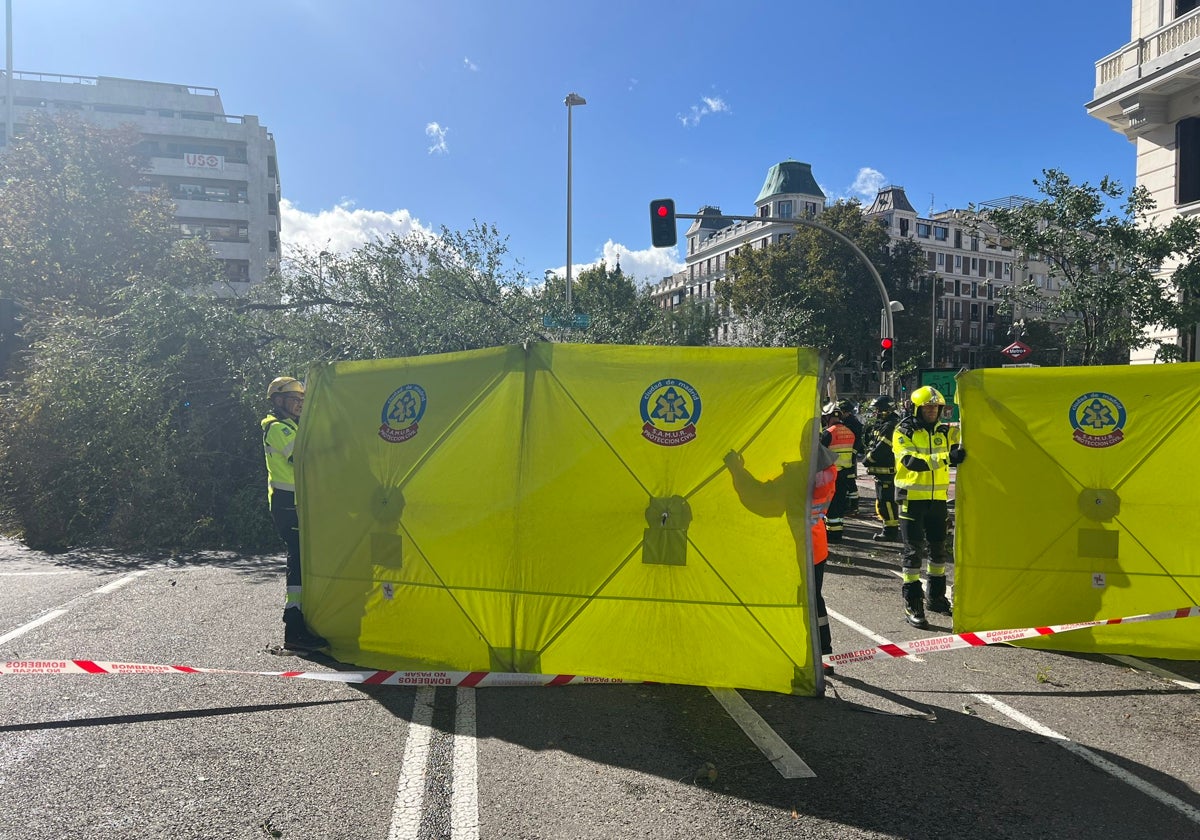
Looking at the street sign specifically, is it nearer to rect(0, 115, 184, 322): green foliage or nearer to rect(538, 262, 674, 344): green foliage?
rect(538, 262, 674, 344): green foliage

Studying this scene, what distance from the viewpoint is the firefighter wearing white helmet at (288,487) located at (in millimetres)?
5887

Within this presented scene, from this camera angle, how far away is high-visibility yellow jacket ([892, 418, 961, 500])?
6.74 metres

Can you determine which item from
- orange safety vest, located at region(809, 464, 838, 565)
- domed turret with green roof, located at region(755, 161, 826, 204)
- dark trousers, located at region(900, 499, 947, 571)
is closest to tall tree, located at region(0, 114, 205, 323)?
dark trousers, located at region(900, 499, 947, 571)

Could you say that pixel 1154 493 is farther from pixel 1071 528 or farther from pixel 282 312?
pixel 282 312

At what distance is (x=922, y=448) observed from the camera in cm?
677

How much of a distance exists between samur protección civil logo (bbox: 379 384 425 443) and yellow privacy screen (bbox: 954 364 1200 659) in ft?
13.6

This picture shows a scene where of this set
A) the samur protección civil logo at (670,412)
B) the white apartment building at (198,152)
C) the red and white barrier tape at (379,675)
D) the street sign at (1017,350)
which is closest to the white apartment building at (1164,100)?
the street sign at (1017,350)

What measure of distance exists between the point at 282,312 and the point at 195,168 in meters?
55.9

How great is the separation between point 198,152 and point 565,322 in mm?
57678

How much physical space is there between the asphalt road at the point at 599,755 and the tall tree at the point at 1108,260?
13064 mm

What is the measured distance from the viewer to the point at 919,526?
682 cm

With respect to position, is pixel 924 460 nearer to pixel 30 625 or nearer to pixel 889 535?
pixel 889 535

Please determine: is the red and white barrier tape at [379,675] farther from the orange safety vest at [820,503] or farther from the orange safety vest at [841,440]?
the orange safety vest at [841,440]

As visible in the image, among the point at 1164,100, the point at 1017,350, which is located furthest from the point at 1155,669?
the point at 1164,100
